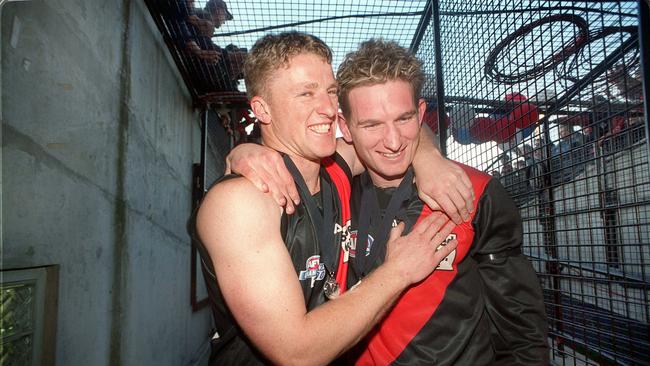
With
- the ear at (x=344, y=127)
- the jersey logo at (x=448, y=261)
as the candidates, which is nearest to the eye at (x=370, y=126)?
the ear at (x=344, y=127)

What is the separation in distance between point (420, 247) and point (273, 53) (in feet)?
4.39

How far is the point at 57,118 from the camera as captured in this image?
203cm

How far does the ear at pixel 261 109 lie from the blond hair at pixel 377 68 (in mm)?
504

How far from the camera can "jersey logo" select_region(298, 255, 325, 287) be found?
190 centimetres

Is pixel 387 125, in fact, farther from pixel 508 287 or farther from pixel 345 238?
pixel 508 287

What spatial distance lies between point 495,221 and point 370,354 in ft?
3.16

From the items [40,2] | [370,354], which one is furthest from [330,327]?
[40,2]

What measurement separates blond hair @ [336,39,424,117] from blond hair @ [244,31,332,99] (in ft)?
0.65

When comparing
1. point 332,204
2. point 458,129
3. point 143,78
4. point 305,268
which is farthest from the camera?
point 458,129

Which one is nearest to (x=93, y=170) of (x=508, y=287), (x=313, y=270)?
(x=313, y=270)

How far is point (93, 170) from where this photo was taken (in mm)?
2457

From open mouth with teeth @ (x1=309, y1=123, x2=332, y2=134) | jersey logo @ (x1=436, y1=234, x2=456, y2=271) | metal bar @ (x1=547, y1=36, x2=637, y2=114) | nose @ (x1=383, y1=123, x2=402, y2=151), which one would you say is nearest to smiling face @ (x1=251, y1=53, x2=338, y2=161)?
open mouth with teeth @ (x1=309, y1=123, x2=332, y2=134)

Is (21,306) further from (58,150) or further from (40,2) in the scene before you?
(40,2)

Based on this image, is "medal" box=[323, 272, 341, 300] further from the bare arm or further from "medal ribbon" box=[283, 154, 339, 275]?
the bare arm
